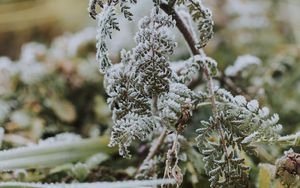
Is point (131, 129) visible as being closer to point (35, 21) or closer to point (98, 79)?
point (98, 79)

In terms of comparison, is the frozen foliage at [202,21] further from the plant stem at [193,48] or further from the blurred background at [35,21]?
the blurred background at [35,21]

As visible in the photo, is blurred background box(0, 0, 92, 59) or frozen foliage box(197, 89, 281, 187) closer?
frozen foliage box(197, 89, 281, 187)

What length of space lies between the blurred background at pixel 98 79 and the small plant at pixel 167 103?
0.62ft

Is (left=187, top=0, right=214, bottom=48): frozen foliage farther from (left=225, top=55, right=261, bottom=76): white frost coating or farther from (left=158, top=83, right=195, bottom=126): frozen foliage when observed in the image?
(left=225, top=55, right=261, bottom=76): white frost coating

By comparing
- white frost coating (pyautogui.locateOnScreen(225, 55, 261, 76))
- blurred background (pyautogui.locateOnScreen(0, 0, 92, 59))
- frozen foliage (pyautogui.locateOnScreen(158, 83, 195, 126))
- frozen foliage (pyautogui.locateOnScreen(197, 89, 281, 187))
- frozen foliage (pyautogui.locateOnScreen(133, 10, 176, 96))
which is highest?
blurred background (pyautogui.locateOnScreen(0, 0, 92, 59))

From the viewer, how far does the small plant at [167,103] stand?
557mm

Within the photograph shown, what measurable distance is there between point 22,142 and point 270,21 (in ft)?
3.11

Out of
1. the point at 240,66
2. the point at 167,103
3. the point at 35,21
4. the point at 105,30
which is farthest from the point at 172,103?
the point at 35,21

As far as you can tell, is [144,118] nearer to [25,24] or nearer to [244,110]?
[244,110]

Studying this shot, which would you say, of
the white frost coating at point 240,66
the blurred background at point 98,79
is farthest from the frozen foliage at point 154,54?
the white frost coating at point 240,66

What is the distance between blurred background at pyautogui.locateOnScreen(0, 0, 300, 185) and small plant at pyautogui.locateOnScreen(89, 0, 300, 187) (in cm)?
19

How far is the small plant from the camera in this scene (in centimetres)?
56

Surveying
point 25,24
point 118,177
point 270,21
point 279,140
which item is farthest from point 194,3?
point 25,24

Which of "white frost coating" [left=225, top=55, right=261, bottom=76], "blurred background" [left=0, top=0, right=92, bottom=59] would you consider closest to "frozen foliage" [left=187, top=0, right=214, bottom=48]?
"white frost coating" [left=225, top=55, right=261, bottom=76]
